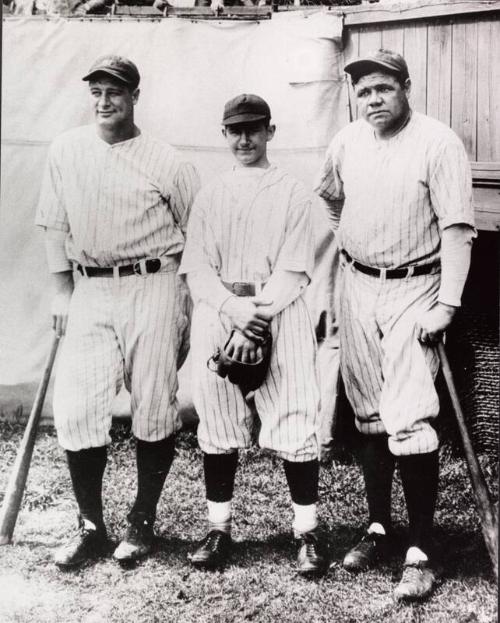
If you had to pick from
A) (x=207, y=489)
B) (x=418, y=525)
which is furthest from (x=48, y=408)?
(x=418, y=525)

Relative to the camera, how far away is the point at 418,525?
2621 mm

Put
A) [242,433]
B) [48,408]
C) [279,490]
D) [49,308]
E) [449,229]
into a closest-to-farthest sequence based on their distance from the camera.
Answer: [449,229] < [242,433] < [279,490] < [49,308] < [48,408]

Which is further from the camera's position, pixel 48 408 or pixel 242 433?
pixel 48 408

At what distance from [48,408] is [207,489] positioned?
1.10 meters

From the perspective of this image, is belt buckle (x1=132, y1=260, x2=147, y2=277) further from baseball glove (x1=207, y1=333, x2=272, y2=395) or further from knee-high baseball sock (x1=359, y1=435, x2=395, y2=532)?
knee-high baseball sock (x1=359, y1=435, x2=395, y2=532)

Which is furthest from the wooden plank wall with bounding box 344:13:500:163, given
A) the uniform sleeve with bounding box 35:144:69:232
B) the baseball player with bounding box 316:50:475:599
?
the uniform sleeve with bounding box 35:144:69:232

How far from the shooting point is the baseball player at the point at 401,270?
2537 millimetres

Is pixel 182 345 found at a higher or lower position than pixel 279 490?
higher

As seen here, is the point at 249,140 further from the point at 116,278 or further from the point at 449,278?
the point at 449,278

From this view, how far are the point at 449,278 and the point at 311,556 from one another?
1.04 m

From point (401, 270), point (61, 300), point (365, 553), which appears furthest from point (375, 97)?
point (365, 553)

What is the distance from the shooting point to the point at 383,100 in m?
2.58

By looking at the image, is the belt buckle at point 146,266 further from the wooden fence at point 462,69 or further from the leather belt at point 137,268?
the wooden fence at point 462,69

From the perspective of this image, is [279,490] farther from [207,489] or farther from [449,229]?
[449,229]
